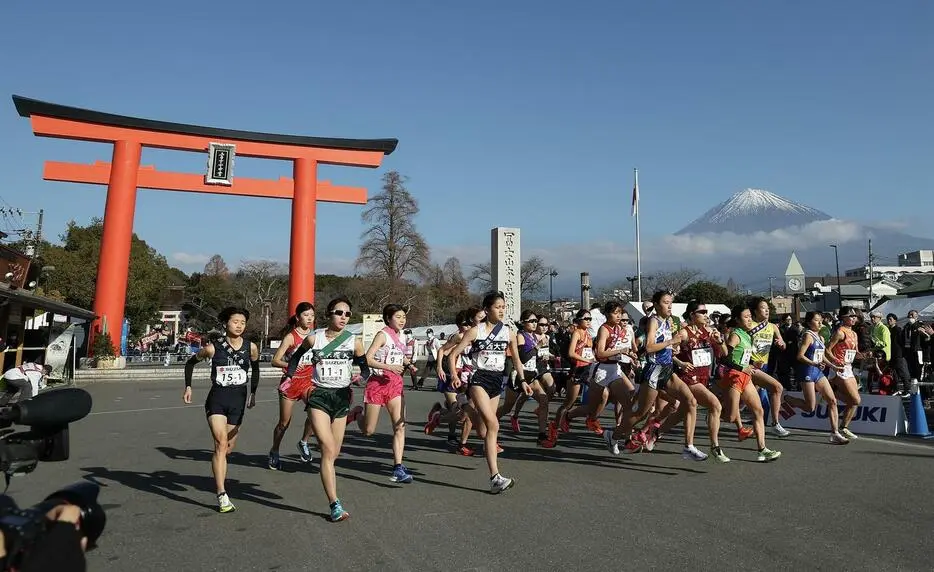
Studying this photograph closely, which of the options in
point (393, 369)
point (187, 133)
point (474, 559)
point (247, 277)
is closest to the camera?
point (474, 559)

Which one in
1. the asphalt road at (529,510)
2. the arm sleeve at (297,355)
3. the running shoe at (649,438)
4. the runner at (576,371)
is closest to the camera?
the asphalt road at (529,510)

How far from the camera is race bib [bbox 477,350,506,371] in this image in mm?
6941

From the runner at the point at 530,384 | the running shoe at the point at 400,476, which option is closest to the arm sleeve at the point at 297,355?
the running shoe at the point at 400,476

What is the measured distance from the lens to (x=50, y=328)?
75.7 ft

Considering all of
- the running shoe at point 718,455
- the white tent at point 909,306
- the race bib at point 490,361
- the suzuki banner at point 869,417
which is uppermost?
the white tent at point 909,306

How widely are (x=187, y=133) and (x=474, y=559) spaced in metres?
28.9

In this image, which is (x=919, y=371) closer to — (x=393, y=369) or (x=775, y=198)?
(x=393, y=369)

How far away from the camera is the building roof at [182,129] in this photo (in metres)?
26.9

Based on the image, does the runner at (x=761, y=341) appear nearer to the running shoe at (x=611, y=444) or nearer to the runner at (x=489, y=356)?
the running shoe at (x=611, y=444)

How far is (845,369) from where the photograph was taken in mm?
9516

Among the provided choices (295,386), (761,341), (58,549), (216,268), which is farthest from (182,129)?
(216,268)

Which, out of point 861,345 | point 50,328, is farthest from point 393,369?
point 50,328

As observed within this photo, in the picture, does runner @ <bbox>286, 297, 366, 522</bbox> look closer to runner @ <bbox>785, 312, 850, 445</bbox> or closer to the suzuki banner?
runner @ <bbox>785, 312, 850, 445</bbox>

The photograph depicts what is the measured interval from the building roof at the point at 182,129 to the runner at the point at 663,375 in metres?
25.8
